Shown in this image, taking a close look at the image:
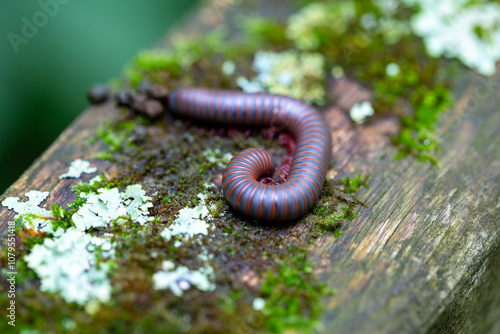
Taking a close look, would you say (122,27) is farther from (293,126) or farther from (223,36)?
(293,126)

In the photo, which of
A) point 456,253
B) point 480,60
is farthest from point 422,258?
point 480,60

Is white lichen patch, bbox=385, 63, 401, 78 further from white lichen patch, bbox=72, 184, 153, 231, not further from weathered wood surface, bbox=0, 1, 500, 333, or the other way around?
white lichen patch, bbox=72, 184, 153, 231

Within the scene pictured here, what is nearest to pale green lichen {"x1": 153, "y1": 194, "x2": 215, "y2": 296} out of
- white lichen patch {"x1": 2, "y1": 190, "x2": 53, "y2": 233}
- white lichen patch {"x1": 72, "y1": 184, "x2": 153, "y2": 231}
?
white lichen patch {"x1": 72, "y1": 184, "x2": 153, "y2": 231}

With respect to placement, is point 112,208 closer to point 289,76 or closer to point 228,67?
point 228,67

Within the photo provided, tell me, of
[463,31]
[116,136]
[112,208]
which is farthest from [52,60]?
[463,31]

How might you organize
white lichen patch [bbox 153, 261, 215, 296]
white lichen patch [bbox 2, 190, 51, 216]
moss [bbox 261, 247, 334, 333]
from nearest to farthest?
moss [bbox 261, 247, 334, 333] → white lichen patch [bbox 153, 261, 215, 296] → white lichen patch [bbox 2, 190, 51, 216]

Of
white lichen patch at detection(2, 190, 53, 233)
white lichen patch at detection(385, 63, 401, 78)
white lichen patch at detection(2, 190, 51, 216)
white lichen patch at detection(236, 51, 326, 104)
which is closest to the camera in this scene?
white lichen patch at detection(2, 190, 53, 233)
